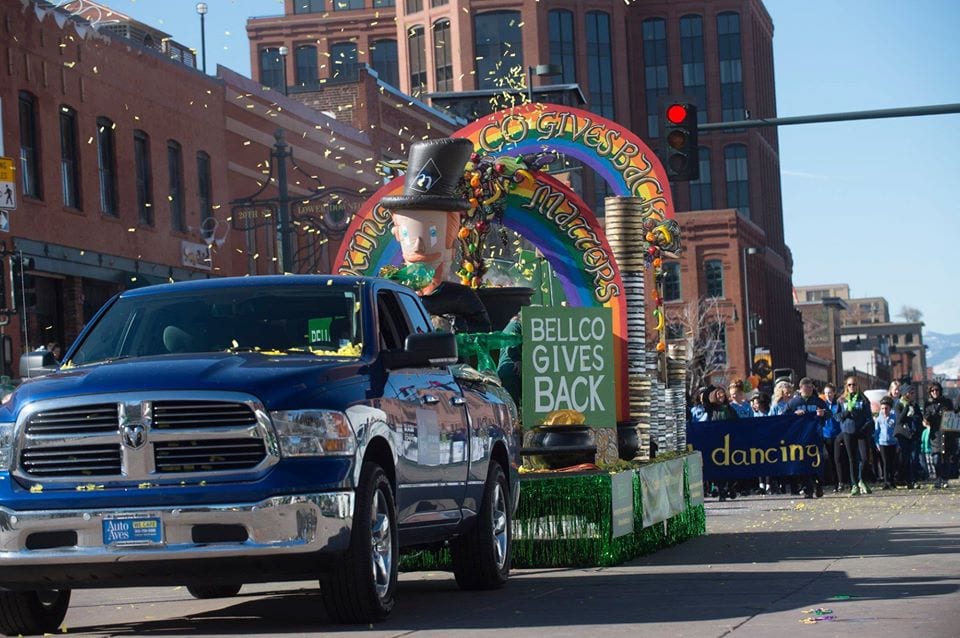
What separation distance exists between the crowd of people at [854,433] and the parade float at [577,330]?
261 inches

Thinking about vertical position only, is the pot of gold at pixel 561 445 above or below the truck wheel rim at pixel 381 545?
above

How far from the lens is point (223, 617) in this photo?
10.6 meters

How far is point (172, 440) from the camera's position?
9109 mm

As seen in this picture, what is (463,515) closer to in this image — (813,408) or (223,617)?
(223,617)

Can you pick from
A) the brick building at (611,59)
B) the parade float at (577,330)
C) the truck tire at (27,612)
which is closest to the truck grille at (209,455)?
the truck tire at (27,612)

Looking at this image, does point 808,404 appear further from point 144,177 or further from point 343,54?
point 343,54

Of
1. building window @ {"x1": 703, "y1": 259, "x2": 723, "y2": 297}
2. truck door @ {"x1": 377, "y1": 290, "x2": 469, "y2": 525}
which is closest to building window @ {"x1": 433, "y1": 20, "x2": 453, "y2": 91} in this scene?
building window @ {"x1": 703, "y1": 259, "x2": 723, "y2": 297}

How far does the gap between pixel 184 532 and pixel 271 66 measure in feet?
362

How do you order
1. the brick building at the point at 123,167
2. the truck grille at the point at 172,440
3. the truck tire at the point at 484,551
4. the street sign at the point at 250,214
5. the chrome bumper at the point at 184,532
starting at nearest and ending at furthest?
the chrome bumper at the point at 184,532 < the truck grille at the point at 172,440 < the truck tire at the point at 484,551 < the brick building at the point at 123,167 < the street sign at the point at 250,214

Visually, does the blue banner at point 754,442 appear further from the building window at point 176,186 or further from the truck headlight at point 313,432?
the truck headlight at point 313,432

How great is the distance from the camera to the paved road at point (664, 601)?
9.45m

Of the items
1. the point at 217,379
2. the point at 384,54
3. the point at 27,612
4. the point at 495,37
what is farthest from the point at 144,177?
the point at 384,54

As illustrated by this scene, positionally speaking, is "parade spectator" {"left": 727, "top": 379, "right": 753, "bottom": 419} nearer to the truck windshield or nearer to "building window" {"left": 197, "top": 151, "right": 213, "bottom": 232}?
"building window" {"left": 197, "top": 151, "right": 213, "bottom": 232}

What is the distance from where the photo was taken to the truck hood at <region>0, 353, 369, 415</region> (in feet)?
30.1
